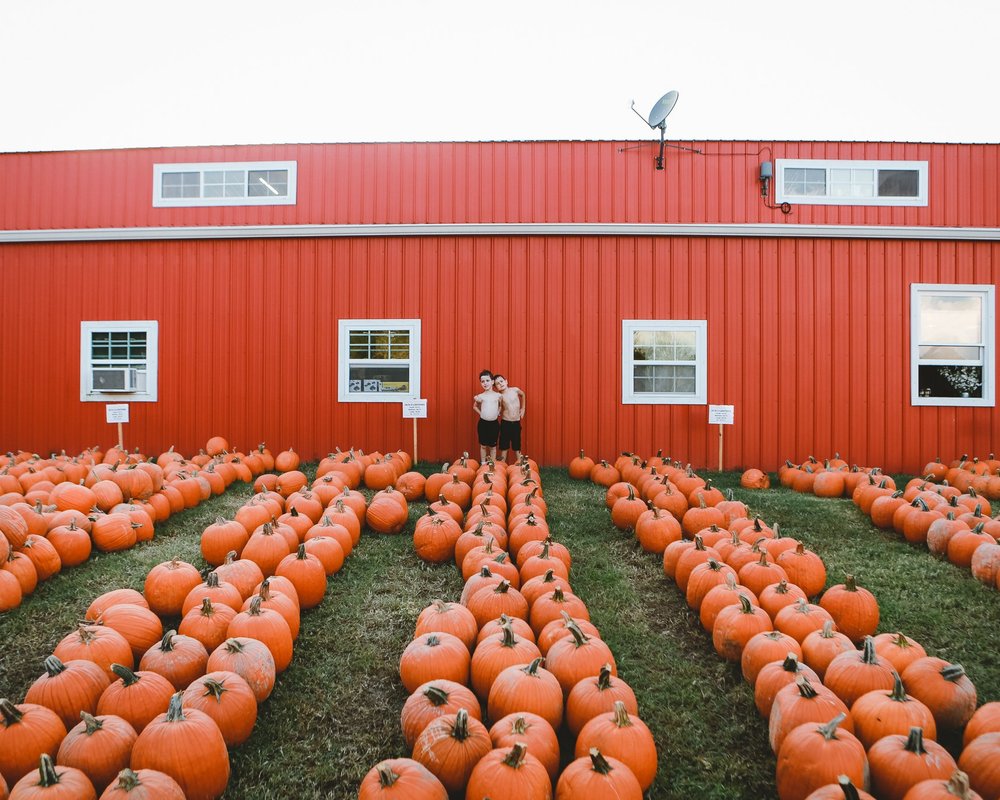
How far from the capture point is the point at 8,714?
2.30m

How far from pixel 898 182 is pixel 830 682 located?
9.82 metres

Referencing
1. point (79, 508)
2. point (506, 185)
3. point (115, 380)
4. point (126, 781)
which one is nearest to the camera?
point (126, 781)

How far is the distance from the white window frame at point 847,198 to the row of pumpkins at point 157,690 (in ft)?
30.8

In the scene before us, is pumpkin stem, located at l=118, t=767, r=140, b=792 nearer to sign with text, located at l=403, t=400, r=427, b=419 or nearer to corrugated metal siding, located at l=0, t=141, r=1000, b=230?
sign with text, located at l=403, t=400, r=427, b=419

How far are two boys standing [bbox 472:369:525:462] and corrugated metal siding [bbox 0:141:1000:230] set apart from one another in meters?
2.83

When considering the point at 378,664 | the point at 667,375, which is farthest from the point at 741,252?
the point at 378,664

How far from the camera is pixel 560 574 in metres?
4.01

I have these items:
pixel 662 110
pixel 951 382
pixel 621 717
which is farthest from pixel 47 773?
pixel 951 382

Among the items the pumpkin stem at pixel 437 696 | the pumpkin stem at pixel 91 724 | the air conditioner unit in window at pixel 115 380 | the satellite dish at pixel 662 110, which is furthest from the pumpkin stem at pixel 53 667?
the satellite dish at pixel 662 110

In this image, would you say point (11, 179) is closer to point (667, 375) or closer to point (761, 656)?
point (667, 375)

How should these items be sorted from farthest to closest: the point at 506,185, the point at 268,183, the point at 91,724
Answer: the point at 268,183 → the point at 506,185 → the point at 91,724

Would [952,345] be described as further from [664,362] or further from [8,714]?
[8,714]

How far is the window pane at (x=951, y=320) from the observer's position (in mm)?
9656

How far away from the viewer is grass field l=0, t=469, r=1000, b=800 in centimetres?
255
